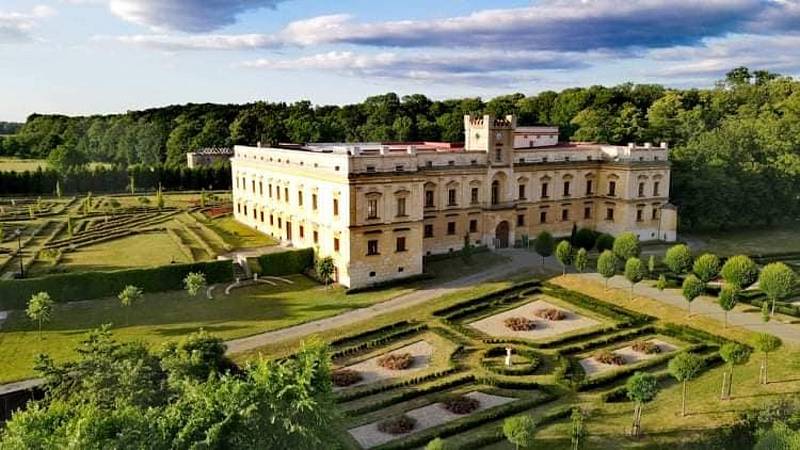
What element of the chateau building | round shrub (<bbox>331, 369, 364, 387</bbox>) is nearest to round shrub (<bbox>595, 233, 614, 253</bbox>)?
the chateau building

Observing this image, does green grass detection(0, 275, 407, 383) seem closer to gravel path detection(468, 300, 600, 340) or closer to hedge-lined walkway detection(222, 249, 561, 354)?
hedge-lined walkway detection(222, 249, 561, 354)

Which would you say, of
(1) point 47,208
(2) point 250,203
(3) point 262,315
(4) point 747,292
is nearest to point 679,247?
(4) point 747,292

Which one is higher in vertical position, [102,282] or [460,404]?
[102,282]

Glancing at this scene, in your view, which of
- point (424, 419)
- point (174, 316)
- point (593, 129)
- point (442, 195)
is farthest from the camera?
point (593, 129)

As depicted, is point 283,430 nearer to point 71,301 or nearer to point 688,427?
point 688,427

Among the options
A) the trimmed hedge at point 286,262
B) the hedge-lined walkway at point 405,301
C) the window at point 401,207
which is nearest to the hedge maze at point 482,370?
the hedge-lined walkway at point 405,301

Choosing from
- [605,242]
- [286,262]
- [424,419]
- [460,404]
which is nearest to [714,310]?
[605,242]

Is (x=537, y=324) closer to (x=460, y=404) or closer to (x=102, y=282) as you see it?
(x=460, y=404)

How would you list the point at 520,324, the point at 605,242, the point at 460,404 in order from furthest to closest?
the point at 605,242, the point at 520,324, the point at 460,404
